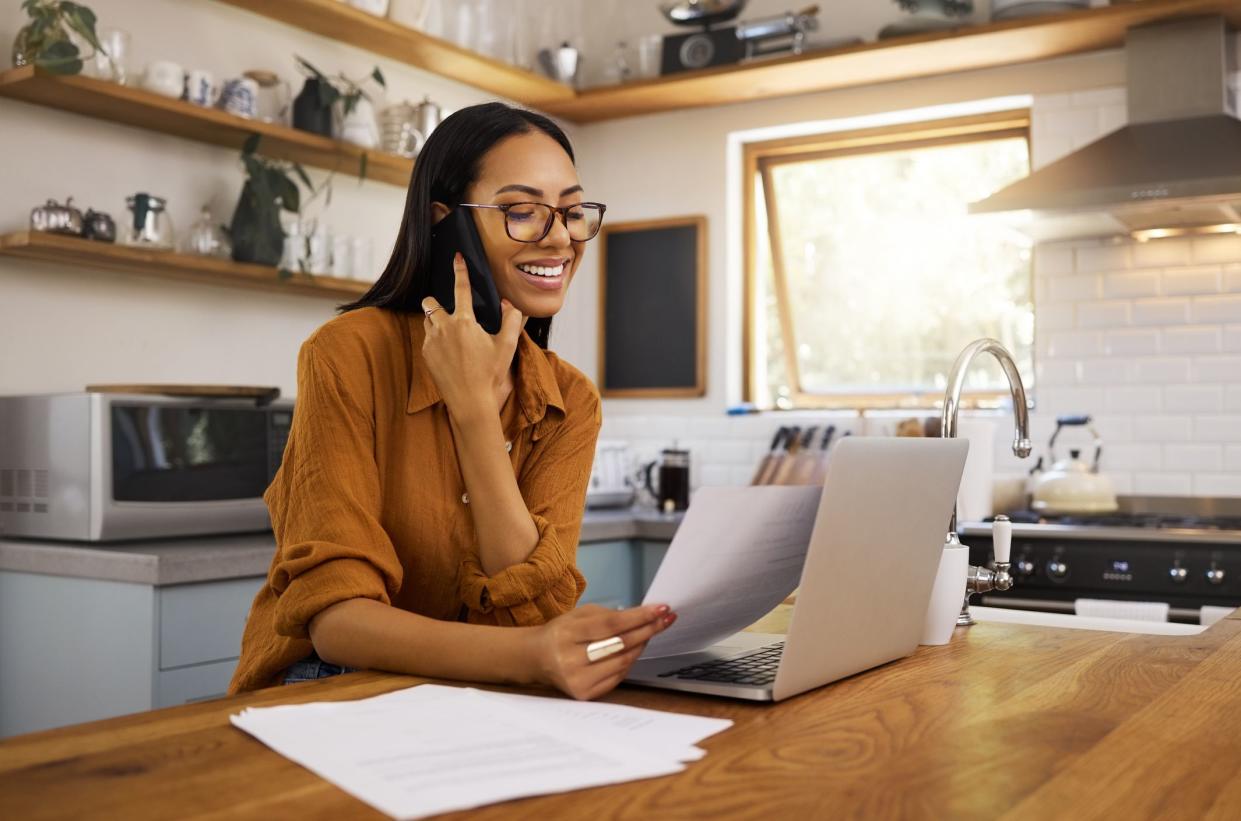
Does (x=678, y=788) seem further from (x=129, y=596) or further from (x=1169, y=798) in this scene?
(x=129, y=596)

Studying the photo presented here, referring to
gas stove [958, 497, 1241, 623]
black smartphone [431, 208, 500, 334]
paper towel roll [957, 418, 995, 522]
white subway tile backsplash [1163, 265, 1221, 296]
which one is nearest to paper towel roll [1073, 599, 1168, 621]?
gas stove [958, 497, 1241, 623]

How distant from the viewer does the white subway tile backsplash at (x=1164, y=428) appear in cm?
386

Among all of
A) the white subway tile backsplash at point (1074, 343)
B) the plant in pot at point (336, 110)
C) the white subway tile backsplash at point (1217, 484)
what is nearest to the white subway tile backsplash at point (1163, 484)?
the white subway tile backsplash at point (1217, 484)

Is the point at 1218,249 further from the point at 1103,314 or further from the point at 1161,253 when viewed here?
the point at 1103,314

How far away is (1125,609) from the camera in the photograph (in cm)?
318

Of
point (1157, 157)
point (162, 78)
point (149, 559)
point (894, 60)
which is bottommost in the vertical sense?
point (149, 559)

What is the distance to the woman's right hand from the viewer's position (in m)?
1.09

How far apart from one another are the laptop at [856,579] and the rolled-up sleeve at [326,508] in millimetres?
318

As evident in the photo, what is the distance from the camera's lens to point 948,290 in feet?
14.8

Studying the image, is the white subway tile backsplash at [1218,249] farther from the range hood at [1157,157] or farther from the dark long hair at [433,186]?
the dark long hair at [433,186]

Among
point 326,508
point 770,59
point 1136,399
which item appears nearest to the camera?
point 326,508

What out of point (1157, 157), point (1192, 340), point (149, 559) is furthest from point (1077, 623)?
point (1192, 340)

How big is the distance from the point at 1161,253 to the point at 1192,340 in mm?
290

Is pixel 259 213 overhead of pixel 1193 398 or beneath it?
overhead
